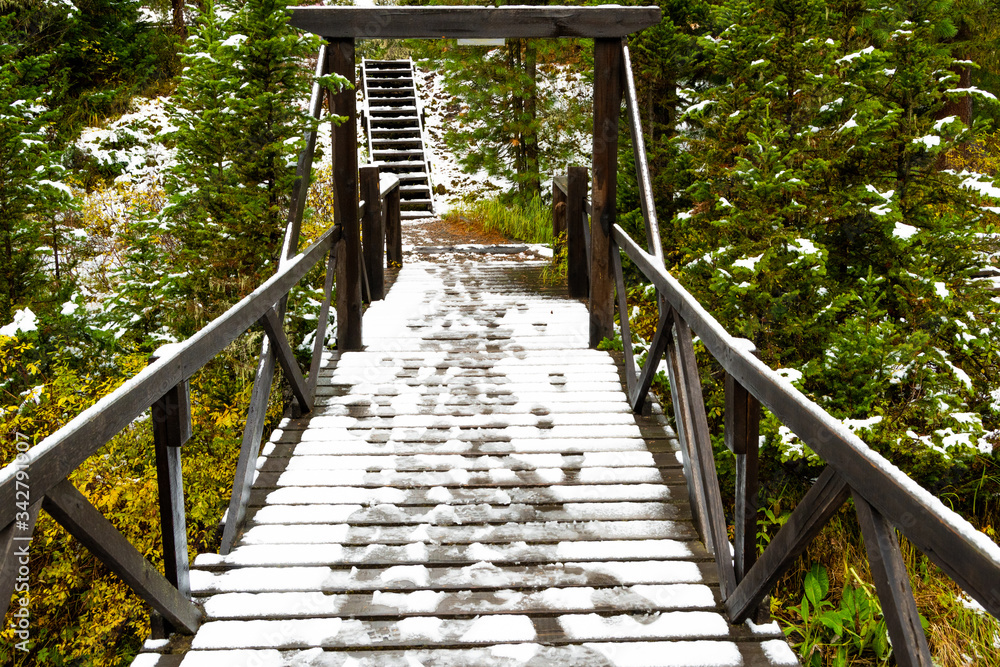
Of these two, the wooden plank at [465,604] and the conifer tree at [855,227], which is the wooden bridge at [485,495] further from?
the conifer tree at [855,227]

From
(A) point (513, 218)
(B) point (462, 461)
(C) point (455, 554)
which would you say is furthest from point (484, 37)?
(A) point (513, 218)

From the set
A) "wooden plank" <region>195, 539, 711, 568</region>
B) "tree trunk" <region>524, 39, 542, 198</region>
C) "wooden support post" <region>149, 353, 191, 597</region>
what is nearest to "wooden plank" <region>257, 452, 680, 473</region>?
"wooden plank" <region>195, 539, 711, 568</region>

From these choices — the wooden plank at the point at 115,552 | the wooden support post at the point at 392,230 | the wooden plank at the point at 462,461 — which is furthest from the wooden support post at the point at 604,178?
the wooden support post at the point at 392,230

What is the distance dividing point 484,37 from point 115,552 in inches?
174

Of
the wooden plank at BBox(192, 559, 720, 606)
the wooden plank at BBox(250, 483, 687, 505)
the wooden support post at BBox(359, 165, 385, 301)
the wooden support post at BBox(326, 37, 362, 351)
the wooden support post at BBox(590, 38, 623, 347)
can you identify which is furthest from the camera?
the wooden support post at BBox(359, 165, 385, 301)

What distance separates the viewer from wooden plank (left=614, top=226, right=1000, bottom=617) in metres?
1.37

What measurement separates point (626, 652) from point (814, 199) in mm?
3961

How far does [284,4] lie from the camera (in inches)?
196

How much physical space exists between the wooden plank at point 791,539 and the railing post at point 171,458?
216 centimetres

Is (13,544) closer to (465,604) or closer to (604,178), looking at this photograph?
(465,604)

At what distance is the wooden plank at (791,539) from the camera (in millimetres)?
2066

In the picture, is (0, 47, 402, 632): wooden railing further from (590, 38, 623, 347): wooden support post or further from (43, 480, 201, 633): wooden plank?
(590, 38, 623, 347): wooden support post

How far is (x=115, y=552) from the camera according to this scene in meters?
2.30

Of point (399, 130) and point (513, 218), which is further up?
point (399, 130)
